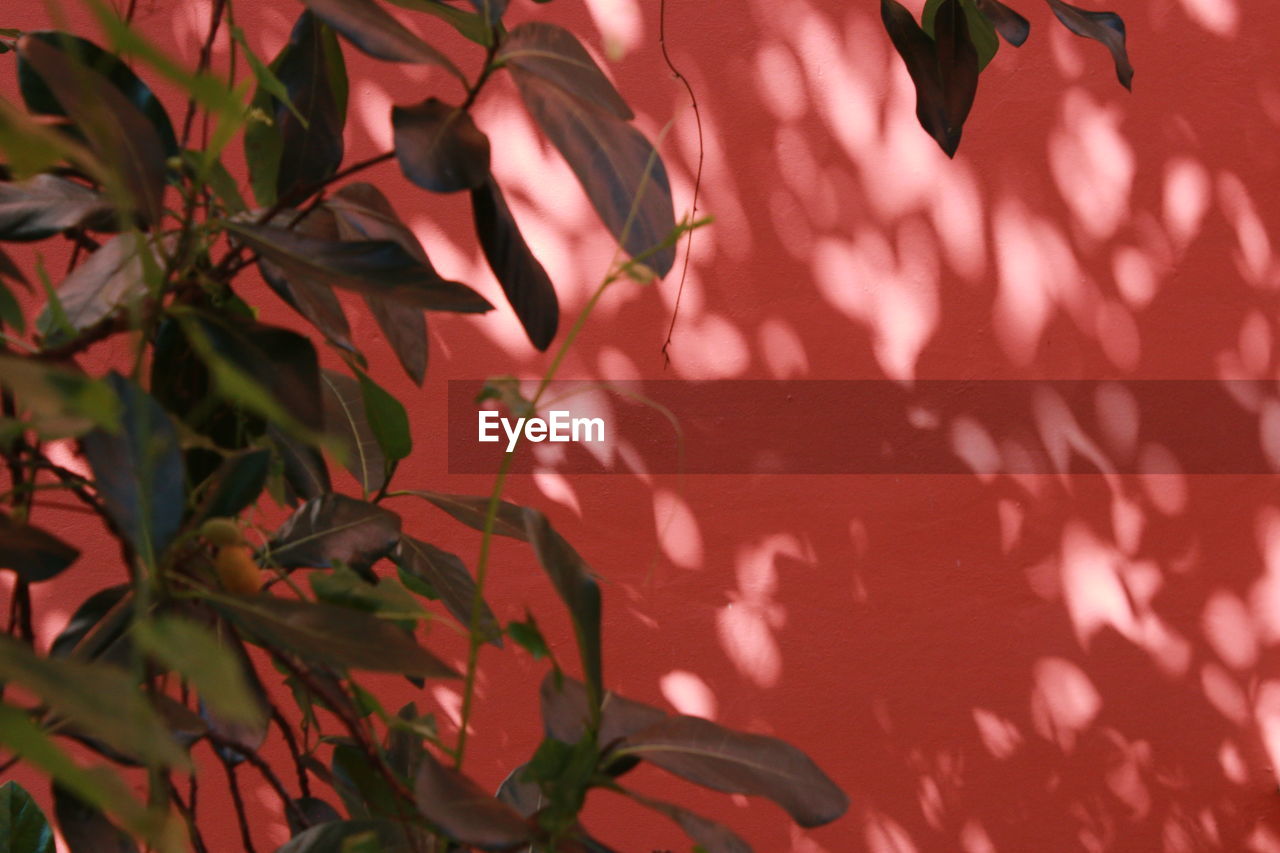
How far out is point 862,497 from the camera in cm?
208

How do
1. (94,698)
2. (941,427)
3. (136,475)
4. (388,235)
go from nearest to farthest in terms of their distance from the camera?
(94,698) → (136,475) → (388,235) → (941,427)

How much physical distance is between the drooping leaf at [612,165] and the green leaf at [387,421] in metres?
0.27

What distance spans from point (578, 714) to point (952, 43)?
21.6 inches

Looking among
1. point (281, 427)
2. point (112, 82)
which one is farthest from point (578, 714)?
point (112, 82)

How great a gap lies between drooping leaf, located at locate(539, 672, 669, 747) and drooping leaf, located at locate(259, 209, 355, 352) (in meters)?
0.21

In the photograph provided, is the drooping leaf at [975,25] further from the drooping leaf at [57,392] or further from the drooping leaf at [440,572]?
the drooping leaf at [57,392]

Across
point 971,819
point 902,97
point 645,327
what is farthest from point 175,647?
point 971,819

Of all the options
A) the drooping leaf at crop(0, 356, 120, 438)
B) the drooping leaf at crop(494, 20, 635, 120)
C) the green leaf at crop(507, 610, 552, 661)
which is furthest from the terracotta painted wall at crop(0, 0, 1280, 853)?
the drooping leaf at crop(0, 356, 120, 438)

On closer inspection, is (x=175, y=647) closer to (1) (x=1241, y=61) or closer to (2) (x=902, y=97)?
(2) (x=902, y=97)

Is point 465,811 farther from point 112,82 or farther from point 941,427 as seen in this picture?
point 941,427

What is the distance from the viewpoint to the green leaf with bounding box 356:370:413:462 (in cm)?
73

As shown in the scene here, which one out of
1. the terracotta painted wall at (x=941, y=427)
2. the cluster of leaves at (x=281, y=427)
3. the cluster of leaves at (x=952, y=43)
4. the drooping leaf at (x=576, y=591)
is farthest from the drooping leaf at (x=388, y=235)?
the terracotta painted wall at (x=941, y=427)

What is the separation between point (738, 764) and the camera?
1.59 ft

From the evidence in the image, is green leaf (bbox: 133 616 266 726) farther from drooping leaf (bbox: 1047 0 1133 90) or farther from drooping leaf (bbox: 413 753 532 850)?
drooping leaf (bbox: 1047 0 1133 90)
